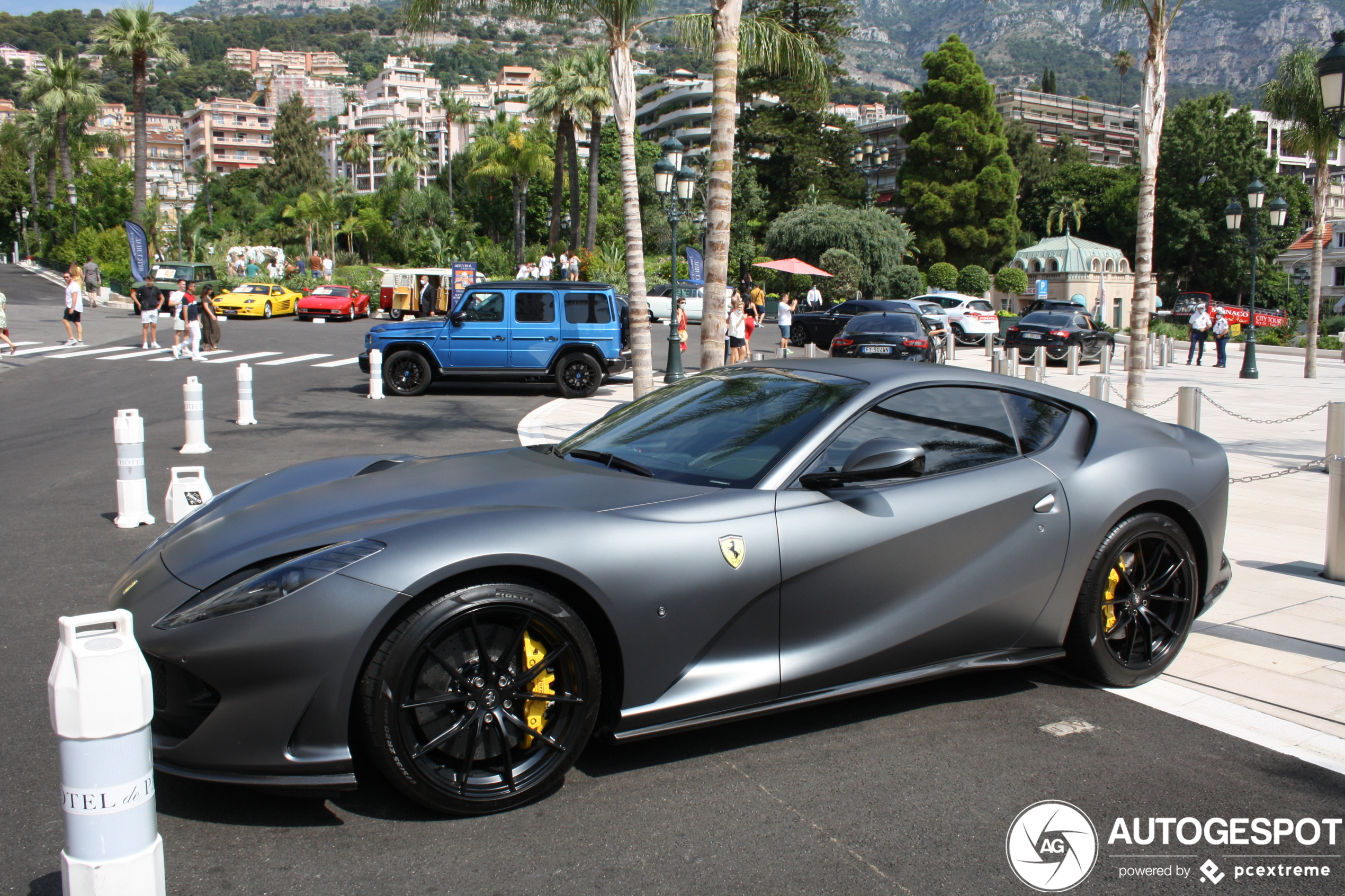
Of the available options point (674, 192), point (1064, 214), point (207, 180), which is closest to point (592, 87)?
point (674, 192)

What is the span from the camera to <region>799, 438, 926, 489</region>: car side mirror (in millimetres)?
3551

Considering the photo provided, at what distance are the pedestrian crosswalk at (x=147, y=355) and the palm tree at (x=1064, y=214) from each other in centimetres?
6963

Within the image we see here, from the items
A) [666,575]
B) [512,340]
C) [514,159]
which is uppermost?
[514,159]

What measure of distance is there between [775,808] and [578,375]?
15204 millimetres

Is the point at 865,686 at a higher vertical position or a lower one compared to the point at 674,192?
lower

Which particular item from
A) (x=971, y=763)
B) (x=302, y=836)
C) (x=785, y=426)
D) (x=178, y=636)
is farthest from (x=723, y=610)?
(x=178, y=636)

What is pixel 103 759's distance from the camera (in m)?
2.24

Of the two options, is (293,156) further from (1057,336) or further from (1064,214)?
(1057,336)

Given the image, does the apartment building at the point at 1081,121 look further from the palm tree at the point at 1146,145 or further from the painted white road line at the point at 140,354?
the palm tree at the point at 1146,145

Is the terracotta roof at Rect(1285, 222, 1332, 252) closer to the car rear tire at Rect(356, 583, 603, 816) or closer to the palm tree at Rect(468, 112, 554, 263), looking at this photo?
the palm tree at Rect(468, 112, 554, 263)

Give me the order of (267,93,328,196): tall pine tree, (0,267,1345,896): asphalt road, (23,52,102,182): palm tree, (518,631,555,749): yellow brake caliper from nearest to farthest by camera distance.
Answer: (0,267,1345,896): asphalt road, (518,631,555,749): yellow brake caliper, (23,52,102,182): palm tree, (267,93,328,196): tall pine tree

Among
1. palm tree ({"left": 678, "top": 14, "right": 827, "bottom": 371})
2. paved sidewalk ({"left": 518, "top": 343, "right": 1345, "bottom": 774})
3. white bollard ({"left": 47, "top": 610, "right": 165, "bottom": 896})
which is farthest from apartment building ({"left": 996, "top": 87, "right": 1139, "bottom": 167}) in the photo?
white bollard ({"left": 47, "top": 610, "right": 165, "bottom": 896})

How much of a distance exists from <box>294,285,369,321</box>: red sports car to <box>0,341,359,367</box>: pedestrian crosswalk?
11179mm

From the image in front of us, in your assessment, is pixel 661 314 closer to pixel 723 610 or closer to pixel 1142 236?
pixel 1142 236
